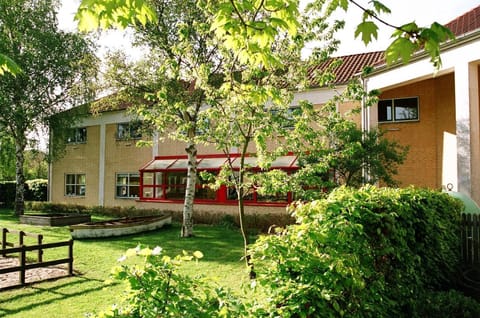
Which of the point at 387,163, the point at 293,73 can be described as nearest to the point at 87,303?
the point at 293,73

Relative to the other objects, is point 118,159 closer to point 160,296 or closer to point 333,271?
point 333,271

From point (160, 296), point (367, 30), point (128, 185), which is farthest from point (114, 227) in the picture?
point (367, 30)

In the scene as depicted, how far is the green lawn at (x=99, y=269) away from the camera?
313 inches

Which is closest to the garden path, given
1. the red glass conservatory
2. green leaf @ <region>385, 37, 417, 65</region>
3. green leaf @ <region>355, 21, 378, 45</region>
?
green leaf @ <region>355, 21, 378, 45</region>

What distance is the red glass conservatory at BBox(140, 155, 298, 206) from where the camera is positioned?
20.3 metres

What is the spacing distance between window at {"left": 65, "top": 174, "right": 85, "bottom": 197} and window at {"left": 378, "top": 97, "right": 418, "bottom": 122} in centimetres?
2253

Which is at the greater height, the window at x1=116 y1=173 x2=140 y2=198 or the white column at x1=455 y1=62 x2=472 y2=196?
the white column at x1=455 y1=62 x2=472 y2=196

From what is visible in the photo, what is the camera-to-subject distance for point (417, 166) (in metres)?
18.3

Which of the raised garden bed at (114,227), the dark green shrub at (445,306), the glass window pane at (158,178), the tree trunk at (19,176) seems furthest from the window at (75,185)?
the dark green shrub at (445,306)

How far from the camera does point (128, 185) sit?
27.5 meters

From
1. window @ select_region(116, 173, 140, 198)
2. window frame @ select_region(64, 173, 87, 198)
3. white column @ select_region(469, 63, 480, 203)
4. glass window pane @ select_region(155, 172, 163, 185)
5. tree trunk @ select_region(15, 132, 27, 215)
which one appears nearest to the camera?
white column @ select_region(469, 63, 480, 203)

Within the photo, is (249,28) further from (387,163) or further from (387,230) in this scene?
(387,163)

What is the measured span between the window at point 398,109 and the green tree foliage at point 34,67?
17.0m

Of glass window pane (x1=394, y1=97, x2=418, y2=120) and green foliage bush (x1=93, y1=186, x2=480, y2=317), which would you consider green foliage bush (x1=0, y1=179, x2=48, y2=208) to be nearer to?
glass window pane (x1=394, y1=97, x2=418, y2=120)
